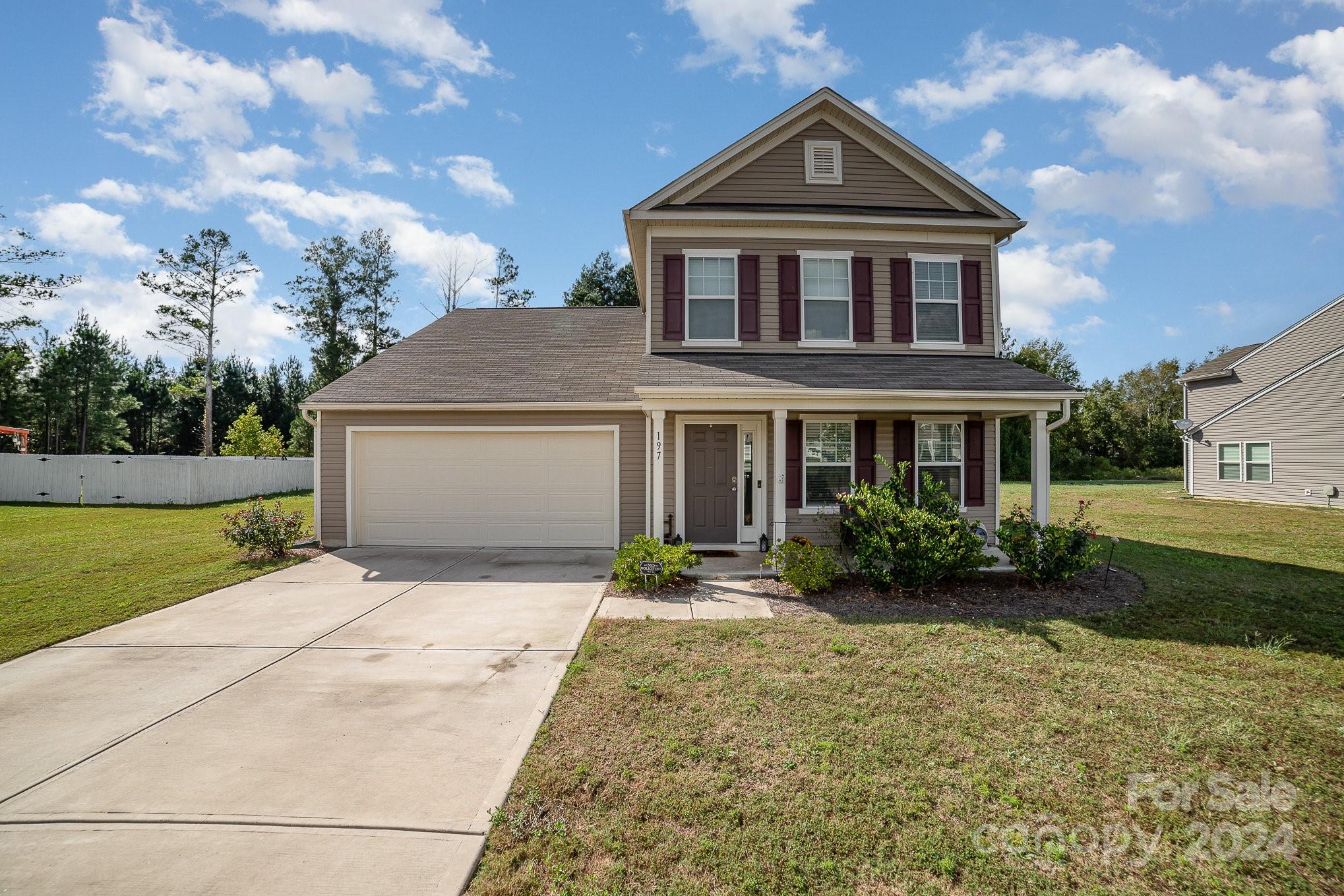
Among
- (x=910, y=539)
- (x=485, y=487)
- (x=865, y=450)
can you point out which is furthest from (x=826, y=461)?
(x=485, y=487)

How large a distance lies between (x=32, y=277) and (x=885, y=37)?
34.6 metres

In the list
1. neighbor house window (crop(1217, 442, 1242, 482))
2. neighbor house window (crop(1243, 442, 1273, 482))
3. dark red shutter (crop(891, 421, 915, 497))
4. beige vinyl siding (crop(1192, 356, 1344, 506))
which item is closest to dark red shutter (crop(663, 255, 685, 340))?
dark red shutter (crop(891, 421, 915, 497))

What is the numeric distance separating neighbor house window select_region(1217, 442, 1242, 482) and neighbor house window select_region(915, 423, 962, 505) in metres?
16.6

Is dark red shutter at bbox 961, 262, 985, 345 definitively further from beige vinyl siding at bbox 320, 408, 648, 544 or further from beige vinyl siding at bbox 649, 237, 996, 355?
beige vinyl siding at bbox 320, 408, 648, 544

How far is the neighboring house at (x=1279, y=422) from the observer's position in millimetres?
16109

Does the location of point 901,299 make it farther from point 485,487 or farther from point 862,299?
point 485,487

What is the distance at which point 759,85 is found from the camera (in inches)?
471

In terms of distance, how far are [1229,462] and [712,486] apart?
815 inches

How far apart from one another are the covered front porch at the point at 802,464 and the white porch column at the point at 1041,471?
82cm

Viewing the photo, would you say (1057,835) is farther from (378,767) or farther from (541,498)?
(541,498)

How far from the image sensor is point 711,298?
9.74 m

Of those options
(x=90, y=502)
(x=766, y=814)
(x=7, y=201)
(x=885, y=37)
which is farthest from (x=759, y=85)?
(x=7, y=201)

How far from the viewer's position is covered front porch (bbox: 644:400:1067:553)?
9469mm

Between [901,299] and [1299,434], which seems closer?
[901,299]
